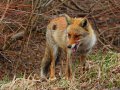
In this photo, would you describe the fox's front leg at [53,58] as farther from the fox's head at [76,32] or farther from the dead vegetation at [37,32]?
the fox's head at [76,32]

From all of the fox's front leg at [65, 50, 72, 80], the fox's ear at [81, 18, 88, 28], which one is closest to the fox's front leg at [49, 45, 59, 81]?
the fox's front leg at [65, 50, 72, 80]

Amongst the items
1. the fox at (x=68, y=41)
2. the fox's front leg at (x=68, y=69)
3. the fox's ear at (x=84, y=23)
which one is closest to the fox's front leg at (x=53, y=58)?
the fox at (x=68, y=41)

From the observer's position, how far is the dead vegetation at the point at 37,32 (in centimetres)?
847

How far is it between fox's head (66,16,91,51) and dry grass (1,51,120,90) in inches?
23.2

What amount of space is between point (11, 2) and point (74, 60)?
7.17ft

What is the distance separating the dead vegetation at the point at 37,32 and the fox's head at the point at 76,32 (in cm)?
62

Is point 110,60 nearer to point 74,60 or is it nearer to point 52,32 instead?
point 52,32

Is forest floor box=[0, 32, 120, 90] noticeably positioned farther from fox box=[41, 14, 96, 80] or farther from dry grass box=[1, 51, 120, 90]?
fox box=[41, 14, 96, 80]

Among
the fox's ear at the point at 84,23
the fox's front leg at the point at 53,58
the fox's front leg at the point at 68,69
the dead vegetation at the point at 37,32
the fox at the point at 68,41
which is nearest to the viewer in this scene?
the fox at the point at 68,41

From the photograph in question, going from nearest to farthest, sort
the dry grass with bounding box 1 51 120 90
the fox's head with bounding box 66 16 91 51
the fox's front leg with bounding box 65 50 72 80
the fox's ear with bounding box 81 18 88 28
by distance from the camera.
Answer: the dry grass with bounding box 1 51 120 90
the fox's head with bounding box 66 16 91 51
the fox's ear with bounding box 81 18 88 28
the fox's front leg with bounding box 65 50 72 80

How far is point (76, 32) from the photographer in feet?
25.5

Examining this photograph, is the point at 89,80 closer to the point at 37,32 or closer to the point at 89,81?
the point at 89,81

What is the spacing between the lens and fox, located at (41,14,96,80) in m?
7.79

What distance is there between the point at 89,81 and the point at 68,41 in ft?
2.84
